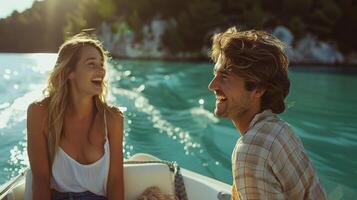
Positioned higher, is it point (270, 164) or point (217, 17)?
point (270, 164)

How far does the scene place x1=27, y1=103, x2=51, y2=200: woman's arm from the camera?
6.66 feet

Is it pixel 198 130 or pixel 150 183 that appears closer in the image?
pixel 150 183

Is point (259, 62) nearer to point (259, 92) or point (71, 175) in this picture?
point (259, 92)

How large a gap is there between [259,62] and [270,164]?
0.94 ft

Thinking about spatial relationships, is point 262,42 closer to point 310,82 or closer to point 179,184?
point 179,184

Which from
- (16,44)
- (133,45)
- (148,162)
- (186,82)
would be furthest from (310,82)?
(16,44)

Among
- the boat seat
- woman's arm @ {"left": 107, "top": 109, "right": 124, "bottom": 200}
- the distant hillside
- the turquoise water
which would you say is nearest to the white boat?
the boat seat

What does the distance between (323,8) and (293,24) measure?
5.93ft

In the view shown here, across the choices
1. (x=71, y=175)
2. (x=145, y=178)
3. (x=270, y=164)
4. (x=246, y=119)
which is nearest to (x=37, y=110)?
(x=71, y=175)

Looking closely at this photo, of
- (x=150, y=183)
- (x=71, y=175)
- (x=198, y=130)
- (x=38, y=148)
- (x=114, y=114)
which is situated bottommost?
(x=198, y=130)

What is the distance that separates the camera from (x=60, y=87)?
6.86 feet

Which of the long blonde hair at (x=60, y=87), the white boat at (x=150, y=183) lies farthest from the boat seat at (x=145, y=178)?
the long blonde hair at (x=60, y=87)

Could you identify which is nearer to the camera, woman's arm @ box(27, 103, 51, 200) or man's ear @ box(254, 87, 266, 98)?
man's ear @ box(254, 87, 266, 98)

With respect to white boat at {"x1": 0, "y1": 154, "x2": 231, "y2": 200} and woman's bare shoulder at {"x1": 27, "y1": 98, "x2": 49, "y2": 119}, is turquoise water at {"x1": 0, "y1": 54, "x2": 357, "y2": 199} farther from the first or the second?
white boat at {"x1": 0, "y1": 154, "x2": 231, "y2": 200}
